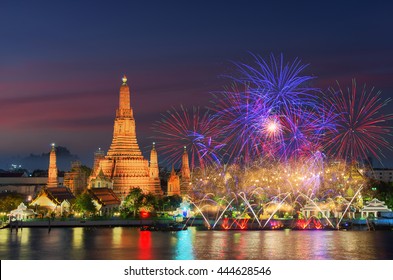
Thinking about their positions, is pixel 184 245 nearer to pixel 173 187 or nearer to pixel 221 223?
pixel 221 223

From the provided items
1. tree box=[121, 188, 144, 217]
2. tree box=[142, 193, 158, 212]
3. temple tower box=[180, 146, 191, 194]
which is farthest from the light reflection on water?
temple tower box=[180, 146, 191, 194]

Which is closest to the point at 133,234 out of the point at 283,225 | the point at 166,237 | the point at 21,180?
the point at 166,237

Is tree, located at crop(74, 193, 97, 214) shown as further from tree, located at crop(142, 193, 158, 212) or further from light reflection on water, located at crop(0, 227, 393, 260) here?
light reflection on water, located at crop(0, 227, 393, 260)

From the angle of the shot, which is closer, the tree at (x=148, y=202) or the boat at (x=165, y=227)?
the boat at (x=165, y=227)

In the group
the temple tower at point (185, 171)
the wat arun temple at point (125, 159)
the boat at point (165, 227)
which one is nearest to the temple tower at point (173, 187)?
the temple tower at point (185, 171)

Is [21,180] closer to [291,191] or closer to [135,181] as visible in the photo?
[135,181]

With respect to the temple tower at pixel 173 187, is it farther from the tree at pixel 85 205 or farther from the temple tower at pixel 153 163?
the tree at pixel 85 205

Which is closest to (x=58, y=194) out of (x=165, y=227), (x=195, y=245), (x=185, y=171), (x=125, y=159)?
(x=125, y=159)
